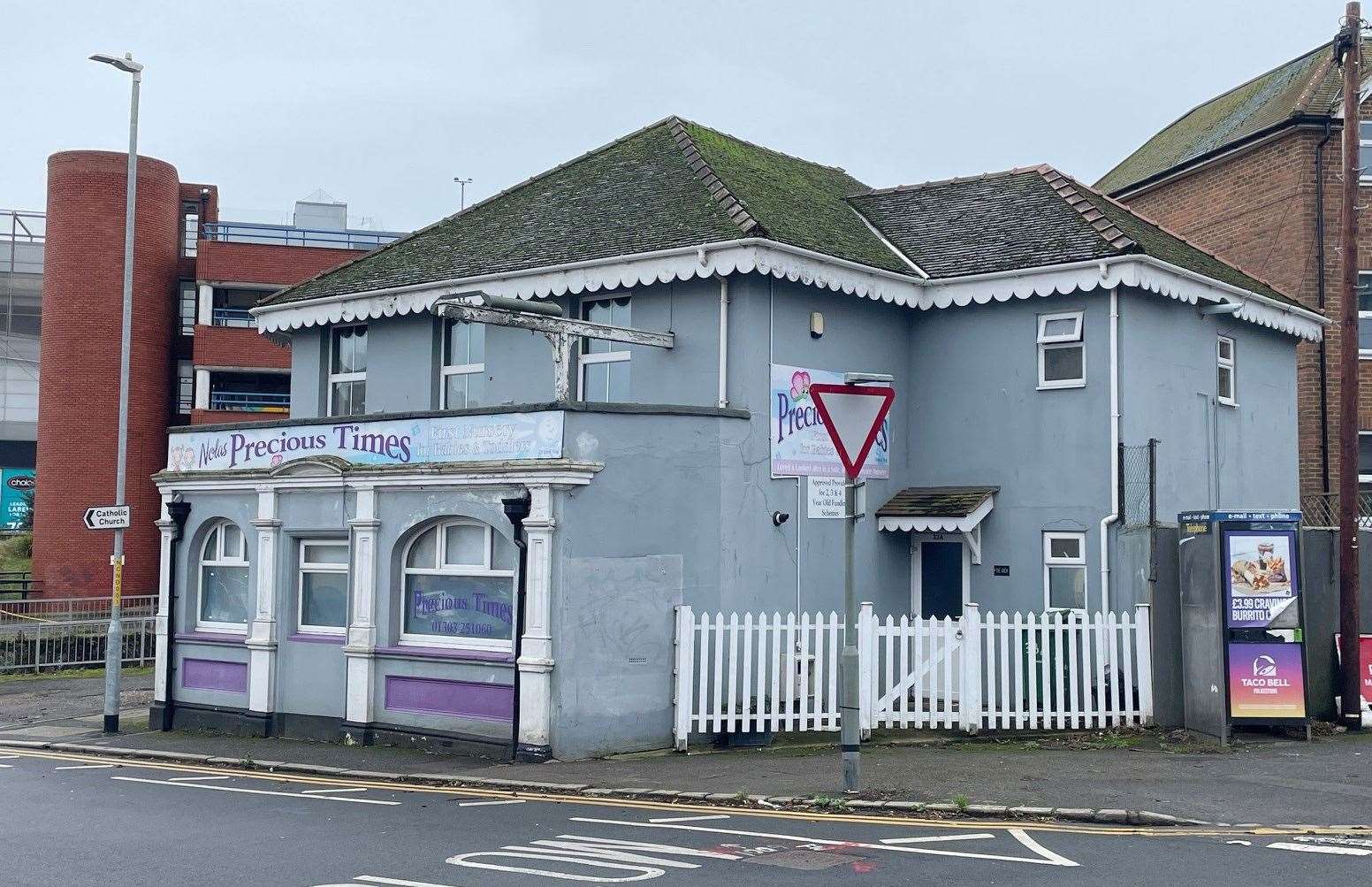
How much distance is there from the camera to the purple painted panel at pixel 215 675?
19.1 m

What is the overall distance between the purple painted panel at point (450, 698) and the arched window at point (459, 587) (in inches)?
18.8

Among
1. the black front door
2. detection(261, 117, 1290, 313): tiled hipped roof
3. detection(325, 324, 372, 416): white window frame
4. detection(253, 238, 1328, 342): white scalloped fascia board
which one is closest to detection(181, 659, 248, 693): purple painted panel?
detection(325, 324, 372, 416): white window frame

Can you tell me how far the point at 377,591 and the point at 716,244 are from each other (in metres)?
5.94

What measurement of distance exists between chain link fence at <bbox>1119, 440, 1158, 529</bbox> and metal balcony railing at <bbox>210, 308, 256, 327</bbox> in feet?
110

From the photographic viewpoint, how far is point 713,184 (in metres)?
19.2

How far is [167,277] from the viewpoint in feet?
145

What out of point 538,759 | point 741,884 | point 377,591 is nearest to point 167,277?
point 377,591

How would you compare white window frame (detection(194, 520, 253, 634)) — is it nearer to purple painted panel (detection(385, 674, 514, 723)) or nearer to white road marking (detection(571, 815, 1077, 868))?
purple painted panel (detection(385, 674, 514, 723))

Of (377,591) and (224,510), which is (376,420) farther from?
(224,510)

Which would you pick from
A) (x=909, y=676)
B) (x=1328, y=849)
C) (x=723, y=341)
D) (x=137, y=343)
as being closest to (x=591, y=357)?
(x=723, y=341)

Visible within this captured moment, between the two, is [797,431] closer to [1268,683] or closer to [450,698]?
[450,698]

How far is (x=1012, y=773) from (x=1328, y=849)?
3703 millimetres

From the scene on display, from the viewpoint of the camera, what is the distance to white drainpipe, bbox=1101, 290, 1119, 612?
17.8 meters

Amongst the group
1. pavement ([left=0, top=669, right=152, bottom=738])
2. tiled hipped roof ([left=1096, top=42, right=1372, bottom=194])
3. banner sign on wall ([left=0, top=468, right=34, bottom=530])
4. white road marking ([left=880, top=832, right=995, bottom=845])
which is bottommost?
pavement ([left=0, top=669, right=152, bottom=738])
